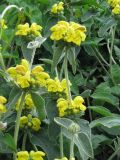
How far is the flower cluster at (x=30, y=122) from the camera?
1245 mm

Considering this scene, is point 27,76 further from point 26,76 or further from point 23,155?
point 23,155

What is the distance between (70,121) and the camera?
1.14m

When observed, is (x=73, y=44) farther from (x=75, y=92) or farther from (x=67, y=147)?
(x=75, y=92)

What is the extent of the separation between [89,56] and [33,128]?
0.87 meters

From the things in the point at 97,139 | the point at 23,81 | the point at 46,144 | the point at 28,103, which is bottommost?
the point at 97,139

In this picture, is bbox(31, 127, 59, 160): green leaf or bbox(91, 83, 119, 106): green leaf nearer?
bbox(31, 127, 59, 160): green leaf

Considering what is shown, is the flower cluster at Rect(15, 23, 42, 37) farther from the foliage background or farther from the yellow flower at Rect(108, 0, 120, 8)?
the yellow flower at Rect(108, 0, 120, 8)

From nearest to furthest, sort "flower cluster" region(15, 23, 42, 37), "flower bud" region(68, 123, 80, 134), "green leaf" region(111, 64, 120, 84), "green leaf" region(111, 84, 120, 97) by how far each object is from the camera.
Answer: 1. "flower bud" region(68, 123, 80, 134)
2. "flower cluster" region(15, 23, 42, 37)
3. "green leaf" region(111, 84, 120, 97)
4. "green leaf" region(111, 64, 120, 84)

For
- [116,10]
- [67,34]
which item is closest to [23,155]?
[67,34]

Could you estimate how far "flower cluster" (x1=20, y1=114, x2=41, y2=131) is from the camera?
1.25 meters

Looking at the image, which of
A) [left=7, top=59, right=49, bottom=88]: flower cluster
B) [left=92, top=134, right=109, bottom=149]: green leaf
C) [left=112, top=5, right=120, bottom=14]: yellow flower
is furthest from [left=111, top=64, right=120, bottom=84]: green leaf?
[left=7, top=59, right=49, bottom=88]: flower cluster

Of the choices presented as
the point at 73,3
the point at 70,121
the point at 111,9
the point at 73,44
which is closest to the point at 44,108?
the point at 70,121

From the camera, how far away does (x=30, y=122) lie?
1246 mm

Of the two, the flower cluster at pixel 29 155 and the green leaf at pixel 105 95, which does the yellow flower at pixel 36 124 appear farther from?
the green leaf at pixel 105 95
